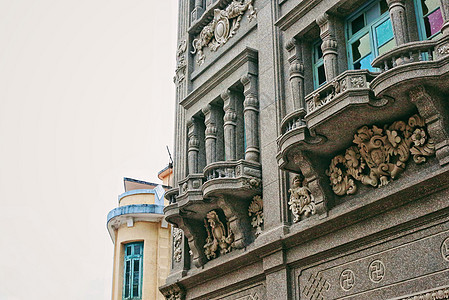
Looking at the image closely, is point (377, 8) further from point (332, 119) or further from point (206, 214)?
point (206, 214)

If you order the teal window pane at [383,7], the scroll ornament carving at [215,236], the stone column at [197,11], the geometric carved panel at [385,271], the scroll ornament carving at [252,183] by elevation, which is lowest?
the geometric carved panel at [385,271]

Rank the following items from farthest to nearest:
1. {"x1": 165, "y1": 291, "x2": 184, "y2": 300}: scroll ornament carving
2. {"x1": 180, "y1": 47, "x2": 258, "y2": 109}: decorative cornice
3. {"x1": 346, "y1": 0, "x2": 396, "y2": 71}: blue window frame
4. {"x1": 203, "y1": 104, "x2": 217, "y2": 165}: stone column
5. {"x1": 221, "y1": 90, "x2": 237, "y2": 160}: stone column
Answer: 1. {"x1": 203, "y1": 104, "x2": 217, "y2": 165}: stone column
2. {"x1": 165, "y1": 291, "x2": 184, "y2": 300}: scroll ornament carving
3. {"x1": 180, "y1": 47, "x2": 258, "y2": 109}: decorative cornice
4. {"x1": 221, "y1": 90, "x2": 237, "y2": 160}: stone column
5. {"x1": 346, "y1": 0, "x2": 396, "y2": 71}: blue window frame

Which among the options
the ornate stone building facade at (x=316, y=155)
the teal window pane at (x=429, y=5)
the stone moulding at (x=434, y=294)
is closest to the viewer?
the stone moulding at (x=434, y=294)

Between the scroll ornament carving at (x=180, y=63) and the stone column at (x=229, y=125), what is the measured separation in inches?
131

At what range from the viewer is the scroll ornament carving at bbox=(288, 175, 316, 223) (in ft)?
42.8

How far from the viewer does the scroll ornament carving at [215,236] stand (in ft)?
50.6

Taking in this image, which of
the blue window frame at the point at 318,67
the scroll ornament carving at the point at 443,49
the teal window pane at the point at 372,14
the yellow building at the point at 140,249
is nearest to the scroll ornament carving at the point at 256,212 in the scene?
the blue window frame at the point at 318,67

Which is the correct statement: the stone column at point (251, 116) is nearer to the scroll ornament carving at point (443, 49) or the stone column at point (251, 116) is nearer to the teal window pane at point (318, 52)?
the teal window pane at point (318, 52)

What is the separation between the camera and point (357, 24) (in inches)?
549

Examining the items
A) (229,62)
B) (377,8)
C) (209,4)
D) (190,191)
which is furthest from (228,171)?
(209,4)

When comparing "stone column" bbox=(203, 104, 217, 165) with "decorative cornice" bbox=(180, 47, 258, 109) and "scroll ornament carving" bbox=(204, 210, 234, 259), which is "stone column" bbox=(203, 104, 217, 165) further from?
"scroll ornament carving" bbox=(204, 210, 234, 259)

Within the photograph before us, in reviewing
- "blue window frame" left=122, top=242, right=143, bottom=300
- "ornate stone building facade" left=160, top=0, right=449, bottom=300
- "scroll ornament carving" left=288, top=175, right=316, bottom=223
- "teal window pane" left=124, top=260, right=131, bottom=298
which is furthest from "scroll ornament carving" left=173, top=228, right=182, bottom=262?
"teal window pane" left=124, top=260, right=131, bottom=298

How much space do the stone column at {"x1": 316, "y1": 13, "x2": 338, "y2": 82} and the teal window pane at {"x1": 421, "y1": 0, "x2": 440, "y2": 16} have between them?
2.13 m

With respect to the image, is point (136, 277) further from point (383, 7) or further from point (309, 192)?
point (383, 7)
